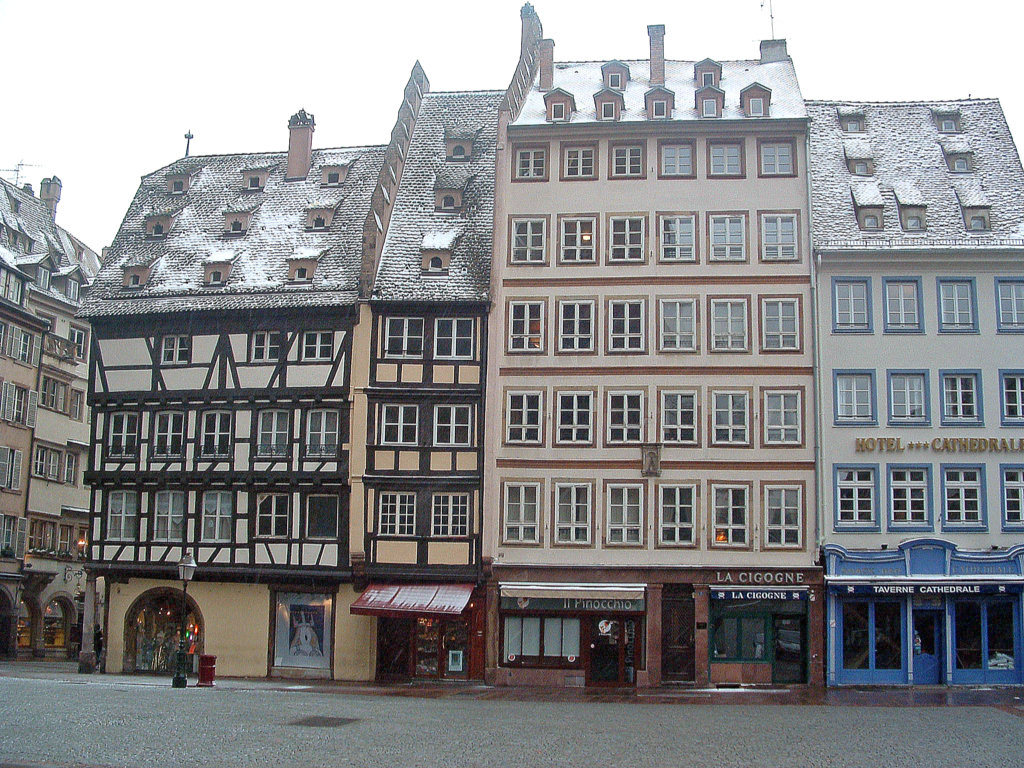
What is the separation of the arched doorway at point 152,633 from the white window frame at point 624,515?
51.0 ft

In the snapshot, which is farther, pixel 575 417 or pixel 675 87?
pixel 675 87

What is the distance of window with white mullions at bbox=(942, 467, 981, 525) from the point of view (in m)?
38.9

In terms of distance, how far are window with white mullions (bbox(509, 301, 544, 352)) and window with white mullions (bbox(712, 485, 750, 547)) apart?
798cm

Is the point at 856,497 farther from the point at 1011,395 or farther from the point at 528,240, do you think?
the point at 528,240

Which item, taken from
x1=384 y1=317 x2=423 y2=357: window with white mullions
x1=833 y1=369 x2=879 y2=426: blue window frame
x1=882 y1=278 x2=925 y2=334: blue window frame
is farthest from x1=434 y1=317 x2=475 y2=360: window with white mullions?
x1=882 y1=278 x2=925 y2=334: blue window frame

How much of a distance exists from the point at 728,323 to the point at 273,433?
16.4 meters

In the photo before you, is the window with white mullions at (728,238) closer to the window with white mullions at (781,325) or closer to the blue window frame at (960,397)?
the window with white mullions at (781,325)

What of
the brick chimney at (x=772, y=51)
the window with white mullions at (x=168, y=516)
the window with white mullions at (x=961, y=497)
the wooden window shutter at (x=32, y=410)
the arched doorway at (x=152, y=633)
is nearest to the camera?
the window with white mullions at (x=961, y=497)

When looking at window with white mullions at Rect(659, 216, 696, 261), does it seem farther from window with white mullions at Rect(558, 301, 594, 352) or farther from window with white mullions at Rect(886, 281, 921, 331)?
window with white mullions at Rect(886, 281, 921, 331)

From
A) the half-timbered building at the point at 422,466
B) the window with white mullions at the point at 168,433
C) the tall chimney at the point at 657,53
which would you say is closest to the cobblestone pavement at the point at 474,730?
the half-timbered building at the point at 422,466

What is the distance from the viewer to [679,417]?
40.5m

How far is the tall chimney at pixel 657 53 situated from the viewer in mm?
45906

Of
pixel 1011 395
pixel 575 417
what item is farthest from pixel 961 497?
pixel 575 417

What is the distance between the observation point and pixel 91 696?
92.3 feet
